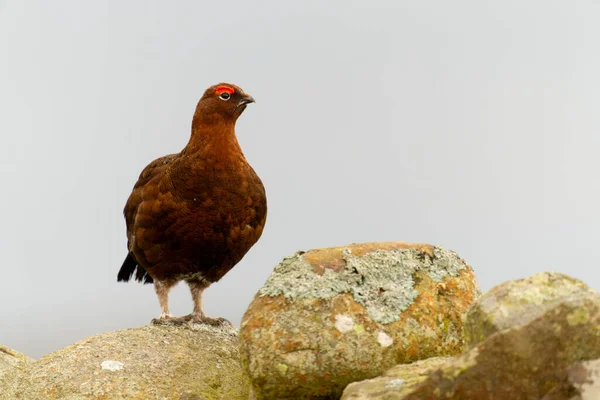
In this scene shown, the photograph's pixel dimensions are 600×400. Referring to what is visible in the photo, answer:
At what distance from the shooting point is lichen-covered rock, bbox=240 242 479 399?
216 inches

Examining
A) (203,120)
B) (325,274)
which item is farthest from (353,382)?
(203,120)

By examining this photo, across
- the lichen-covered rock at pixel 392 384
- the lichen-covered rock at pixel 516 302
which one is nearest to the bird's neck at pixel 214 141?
the lichen-covered rock at pixel 392 384

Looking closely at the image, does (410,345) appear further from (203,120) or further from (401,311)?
(203,120)

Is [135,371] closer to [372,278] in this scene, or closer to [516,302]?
[372,278]

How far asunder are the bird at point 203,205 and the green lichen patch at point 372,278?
110 inches

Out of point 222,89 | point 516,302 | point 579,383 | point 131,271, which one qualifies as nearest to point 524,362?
point 579,383

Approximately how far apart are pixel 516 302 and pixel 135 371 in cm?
406

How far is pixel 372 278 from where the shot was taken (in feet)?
20.0

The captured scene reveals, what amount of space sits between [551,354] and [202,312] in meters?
6.22

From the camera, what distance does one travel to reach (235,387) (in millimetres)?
7297

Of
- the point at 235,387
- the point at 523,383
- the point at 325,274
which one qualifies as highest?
the point at 325,274

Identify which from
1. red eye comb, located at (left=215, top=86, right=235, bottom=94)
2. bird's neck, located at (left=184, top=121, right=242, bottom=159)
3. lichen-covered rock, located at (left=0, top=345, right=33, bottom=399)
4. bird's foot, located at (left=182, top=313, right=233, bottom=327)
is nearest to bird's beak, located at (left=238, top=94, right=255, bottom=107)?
A: red eye comb, located at (left=215, top=86, right=235, bottom=94)

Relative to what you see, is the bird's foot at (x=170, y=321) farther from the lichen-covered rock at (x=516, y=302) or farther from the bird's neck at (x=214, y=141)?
the lichen-covered rock at (x=516, y=302)

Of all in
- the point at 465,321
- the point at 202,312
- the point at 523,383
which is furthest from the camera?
the point at 202,312
